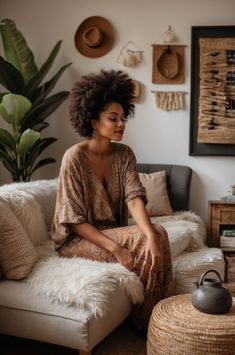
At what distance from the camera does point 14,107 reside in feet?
11.4

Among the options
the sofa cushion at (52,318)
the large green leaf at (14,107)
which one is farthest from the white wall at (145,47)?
the sofa cushion at (52,318)

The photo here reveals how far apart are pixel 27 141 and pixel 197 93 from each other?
141cm

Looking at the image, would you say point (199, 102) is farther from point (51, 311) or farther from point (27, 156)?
point (51, 311)

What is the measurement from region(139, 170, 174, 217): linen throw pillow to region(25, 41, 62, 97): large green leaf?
3.43 feet

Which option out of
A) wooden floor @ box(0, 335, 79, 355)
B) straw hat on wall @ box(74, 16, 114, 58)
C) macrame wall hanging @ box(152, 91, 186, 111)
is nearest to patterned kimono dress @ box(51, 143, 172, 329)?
wooden floor @ box(0, 335, 79, 355)

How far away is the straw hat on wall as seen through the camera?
409cm

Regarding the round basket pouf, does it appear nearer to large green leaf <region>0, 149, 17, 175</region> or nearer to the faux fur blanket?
the faux fur blanket

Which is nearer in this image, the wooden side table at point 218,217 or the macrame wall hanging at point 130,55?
the wooden side table at point 218,217

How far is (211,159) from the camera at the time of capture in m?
4.12

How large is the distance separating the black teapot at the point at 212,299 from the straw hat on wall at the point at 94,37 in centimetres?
255

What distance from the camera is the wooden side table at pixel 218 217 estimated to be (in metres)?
3.76

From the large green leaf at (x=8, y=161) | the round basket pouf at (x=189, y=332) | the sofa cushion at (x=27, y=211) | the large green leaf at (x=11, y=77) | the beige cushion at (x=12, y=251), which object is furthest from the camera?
the large green leaf at (x=8, y=161)

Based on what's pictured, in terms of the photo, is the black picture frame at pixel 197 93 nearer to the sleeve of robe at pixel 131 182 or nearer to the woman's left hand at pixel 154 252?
the sleeve of robe at pixel 131 182

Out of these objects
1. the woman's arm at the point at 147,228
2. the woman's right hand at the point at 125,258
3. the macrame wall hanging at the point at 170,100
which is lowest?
the woman's right hand at the point at 125,258
